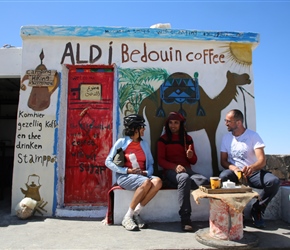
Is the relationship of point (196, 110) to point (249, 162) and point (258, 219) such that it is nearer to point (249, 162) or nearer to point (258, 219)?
point (249, 162)

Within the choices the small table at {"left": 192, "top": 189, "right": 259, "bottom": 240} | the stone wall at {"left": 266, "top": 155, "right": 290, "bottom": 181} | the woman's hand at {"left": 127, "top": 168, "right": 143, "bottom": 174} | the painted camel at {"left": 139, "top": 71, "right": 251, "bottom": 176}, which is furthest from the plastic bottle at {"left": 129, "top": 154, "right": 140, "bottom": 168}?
the stone wall at {"left": 266, "top": 155, "right": 290, "bottom": 181}

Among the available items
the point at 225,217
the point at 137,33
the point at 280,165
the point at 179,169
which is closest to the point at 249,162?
the point at 179,169

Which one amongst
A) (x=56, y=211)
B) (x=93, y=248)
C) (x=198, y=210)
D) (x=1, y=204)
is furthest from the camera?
(x=1, y=204)

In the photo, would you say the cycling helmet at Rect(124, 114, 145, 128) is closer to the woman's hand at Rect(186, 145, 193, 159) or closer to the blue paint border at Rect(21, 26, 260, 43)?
the woman's hand at Rect(186, 145, 193, 159)

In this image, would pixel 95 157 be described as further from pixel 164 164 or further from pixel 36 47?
pixel 36 47

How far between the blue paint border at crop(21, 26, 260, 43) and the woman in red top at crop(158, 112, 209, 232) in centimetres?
152

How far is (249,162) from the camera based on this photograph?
15.0 feet

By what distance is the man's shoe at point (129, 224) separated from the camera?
160 inches

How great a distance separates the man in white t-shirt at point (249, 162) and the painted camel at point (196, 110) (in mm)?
503

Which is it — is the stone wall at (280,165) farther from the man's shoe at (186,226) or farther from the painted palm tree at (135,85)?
the man's shoe at (186,226)

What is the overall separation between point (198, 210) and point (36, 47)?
12.9 ft

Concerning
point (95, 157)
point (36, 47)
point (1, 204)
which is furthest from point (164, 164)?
point (1, 204)

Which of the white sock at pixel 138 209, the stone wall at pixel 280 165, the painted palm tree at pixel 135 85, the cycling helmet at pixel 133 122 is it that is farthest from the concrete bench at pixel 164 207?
the stone wall at pixel 280 165

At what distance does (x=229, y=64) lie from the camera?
5457 mm
